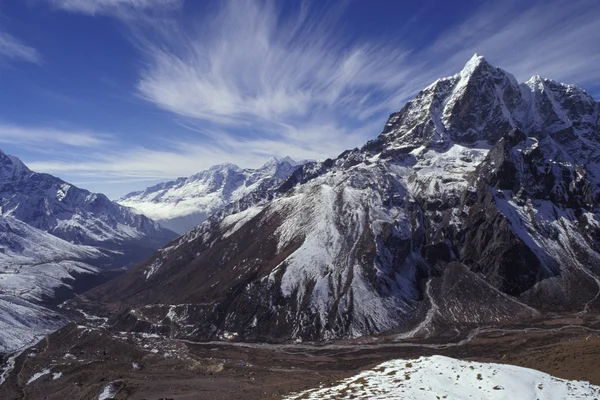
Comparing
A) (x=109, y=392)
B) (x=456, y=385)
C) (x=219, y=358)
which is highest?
(x=456, y=385)

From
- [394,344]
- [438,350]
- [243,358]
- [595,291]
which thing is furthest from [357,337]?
[595,291]

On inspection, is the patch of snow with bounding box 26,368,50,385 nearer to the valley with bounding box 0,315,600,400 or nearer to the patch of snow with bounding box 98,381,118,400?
the valley with bounding box 0,315,600,400

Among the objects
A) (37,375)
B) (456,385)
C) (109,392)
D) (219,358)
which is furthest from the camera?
(219,358)

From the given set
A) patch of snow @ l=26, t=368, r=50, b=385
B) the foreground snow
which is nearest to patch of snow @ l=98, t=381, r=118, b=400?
patch of snow @ l=26, t=368, r=50, b=385

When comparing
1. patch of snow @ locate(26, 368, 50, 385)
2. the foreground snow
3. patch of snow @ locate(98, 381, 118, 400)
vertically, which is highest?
the foreground snow

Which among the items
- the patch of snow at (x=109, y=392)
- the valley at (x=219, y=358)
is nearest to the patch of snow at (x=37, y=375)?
the valley at (x=219, y=358)

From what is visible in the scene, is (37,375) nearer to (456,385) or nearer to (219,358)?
(219,358)

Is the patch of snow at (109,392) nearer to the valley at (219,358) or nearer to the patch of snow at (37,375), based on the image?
the valley at (219,358)

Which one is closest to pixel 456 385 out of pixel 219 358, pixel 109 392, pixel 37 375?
pixel 109 392

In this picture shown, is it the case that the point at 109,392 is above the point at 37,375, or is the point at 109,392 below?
above
